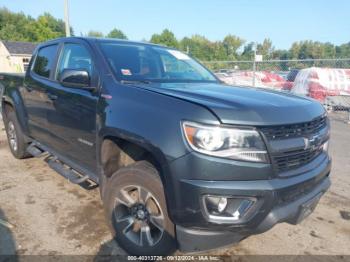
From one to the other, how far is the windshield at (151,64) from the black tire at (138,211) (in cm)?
94

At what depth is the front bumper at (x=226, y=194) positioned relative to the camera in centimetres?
202

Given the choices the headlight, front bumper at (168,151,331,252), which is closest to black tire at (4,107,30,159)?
front bumper at (168,151,331,252)

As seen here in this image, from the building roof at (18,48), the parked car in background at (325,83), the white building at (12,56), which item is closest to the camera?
the parked car in background at (325,83)

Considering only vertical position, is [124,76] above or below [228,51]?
below

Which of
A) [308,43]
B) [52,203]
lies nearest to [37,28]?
[308,43]

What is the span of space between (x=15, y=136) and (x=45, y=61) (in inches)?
65.2

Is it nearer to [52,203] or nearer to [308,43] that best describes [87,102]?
[52,203]

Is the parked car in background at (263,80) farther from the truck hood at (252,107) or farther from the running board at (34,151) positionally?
the truck hood at (252,107)

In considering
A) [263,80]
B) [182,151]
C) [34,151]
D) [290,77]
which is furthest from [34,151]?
[290,77]

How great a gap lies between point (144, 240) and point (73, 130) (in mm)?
1468

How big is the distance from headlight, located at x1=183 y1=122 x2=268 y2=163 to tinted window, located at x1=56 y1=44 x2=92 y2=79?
1.55 m

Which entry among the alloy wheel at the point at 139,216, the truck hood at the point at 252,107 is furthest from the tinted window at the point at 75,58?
the alloy wheel at the point at 139,216

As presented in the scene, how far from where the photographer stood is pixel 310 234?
3.16 metres

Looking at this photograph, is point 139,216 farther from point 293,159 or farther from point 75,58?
point 75,58
